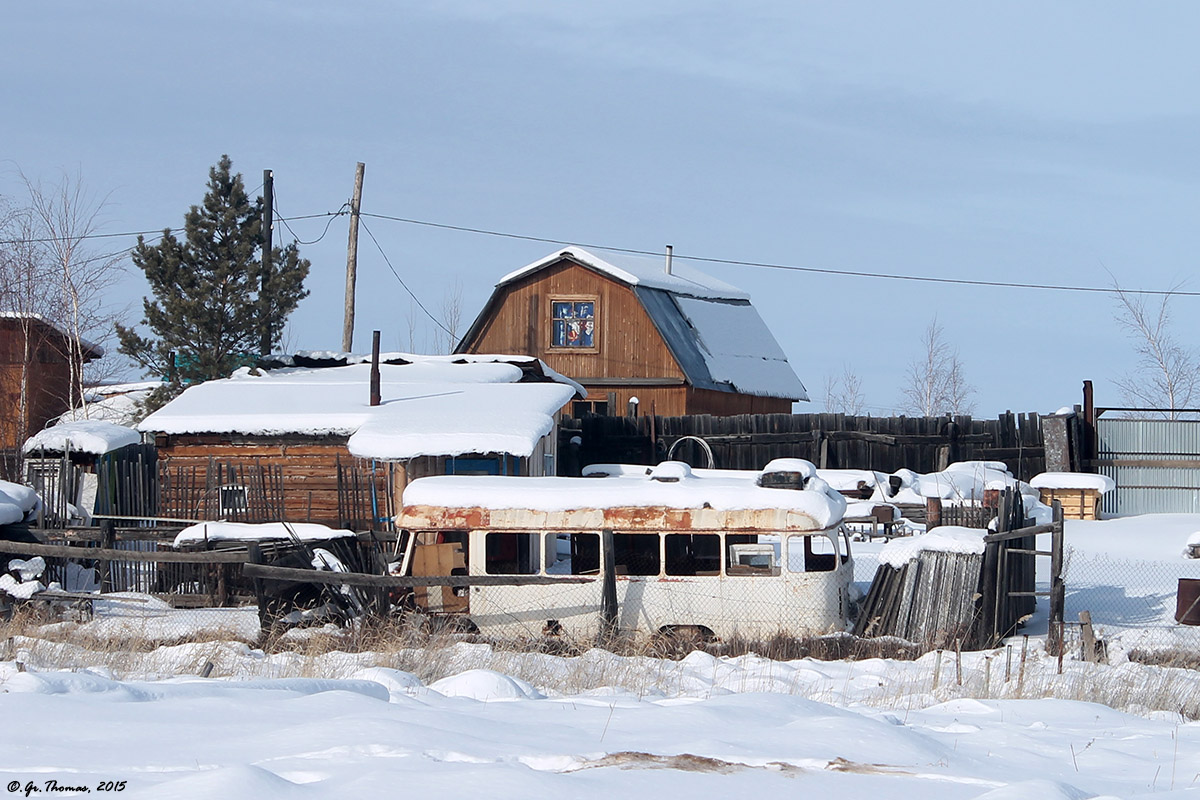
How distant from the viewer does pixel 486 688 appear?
8156 mm

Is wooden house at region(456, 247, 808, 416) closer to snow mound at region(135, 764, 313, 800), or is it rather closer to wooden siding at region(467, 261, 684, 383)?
wooden siding at region(467, 261, 684, 383)

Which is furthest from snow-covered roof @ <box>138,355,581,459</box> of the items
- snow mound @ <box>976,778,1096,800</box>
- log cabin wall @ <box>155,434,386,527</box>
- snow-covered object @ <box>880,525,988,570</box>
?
snow mound @ <box>976,778,1096,800</box>

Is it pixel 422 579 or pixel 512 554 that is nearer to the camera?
pixel 422 579

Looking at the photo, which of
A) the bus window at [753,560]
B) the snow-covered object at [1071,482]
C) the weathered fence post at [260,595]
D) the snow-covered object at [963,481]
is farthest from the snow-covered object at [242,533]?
the snow-covered object at [1071,482]

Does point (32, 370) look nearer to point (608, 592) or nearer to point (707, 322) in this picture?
point (707, 322)

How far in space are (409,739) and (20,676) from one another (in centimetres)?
321

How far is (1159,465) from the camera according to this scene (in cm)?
2561

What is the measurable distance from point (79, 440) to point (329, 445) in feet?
15.0

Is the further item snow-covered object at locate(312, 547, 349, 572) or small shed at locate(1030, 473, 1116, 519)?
small shed at locate(1030, 473, 1116, 519)

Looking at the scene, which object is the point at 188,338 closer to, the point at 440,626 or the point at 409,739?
the point at 440,626

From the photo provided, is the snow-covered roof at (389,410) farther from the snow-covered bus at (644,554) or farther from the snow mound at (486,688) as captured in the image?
the snow mound at (486,688)

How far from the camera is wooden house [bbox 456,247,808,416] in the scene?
30.2 m

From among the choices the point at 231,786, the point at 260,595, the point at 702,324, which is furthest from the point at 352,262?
the point at 231,786

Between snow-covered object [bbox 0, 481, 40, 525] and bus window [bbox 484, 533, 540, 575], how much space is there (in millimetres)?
6858
